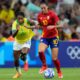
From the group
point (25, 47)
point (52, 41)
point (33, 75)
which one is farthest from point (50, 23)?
point (33, 75)

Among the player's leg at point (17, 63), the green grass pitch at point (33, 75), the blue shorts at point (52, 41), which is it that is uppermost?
the blue shorts at point (52, 41)

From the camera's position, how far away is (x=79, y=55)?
23.9m

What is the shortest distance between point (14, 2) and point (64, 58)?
4813mm

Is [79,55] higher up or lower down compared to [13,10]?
lower down

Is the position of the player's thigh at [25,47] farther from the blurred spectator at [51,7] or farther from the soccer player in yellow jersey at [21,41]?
the blurred spectator at [51,7]

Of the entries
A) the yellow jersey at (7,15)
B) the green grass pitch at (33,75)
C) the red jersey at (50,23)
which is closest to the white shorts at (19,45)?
the green grass pitch at (33,75)

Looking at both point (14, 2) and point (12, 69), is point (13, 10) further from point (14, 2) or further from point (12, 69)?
point (12, 69)

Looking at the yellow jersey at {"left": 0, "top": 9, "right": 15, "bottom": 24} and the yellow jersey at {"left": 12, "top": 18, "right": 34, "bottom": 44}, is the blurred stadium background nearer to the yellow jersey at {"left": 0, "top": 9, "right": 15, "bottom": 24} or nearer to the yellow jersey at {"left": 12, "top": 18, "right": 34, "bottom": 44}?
the yellow jersey at {"left": 0, "top": 9, "right": 15, "bottom": 24}

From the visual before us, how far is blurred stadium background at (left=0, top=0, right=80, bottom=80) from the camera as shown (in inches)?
925

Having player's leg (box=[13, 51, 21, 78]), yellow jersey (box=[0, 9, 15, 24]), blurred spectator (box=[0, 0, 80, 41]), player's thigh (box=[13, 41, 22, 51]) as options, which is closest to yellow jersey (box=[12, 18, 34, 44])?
player's thigh (box=[13, 41, 22, 51])

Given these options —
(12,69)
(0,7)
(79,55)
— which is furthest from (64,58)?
(0,7)

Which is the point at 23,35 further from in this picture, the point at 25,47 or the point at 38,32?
the point at 38,32

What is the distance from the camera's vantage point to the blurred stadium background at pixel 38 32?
23.5 meters

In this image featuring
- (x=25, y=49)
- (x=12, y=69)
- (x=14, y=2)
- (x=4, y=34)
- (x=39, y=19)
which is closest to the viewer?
(x=39, y=19)
